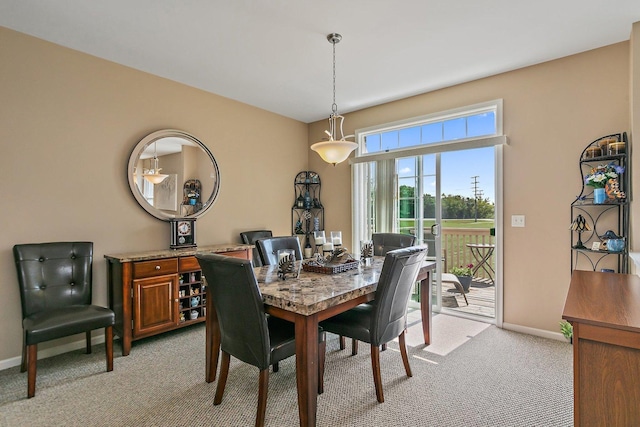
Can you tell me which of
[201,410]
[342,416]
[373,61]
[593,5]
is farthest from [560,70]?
[201,410]

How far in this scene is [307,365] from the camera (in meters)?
1.65

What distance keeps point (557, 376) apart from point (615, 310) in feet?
4.67

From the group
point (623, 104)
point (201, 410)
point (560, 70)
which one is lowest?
point (201, 410)

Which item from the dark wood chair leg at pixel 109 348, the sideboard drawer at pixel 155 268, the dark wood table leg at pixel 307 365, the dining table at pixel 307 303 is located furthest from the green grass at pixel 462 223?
the dark wood chair leg at pixel 109 348

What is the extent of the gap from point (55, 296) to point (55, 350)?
58 centimetres

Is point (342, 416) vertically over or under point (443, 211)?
under

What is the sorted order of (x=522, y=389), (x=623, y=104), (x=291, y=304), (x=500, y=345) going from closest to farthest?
1. (x=291, y=304)
2. (x=522, y=389)
3. (x=623, y=104)
4. (x=500, y=345)

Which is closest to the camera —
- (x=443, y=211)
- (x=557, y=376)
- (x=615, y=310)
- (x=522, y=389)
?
(x=615, y=310)

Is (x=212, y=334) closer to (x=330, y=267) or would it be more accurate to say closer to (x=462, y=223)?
(x=330, y=267)

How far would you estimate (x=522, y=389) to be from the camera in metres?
2.24

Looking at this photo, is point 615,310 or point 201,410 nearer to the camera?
point 615,310

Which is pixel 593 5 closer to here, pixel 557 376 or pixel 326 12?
pixel 326 12

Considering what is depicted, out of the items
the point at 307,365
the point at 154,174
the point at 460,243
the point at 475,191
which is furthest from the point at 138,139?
the point at 460,243

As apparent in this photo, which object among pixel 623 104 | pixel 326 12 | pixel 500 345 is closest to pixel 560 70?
pixel 623 104
